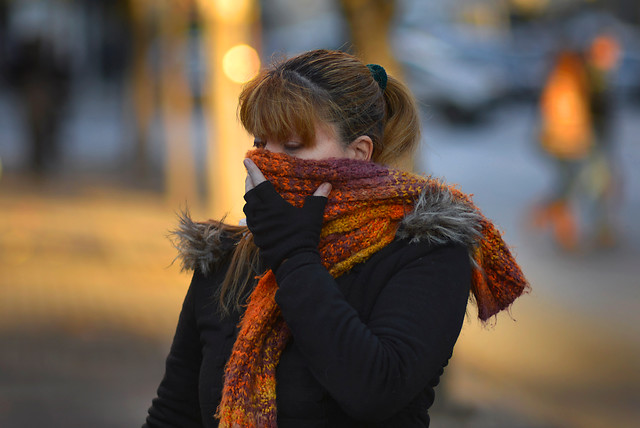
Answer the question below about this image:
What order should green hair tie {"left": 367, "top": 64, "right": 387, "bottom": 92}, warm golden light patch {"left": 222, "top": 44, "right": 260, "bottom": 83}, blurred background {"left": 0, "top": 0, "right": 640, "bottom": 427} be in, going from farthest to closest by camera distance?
1. warm golden light patch {"left": 222, "top": 44, "right": 260, "bottom": 83}
2. blurred background {"left": 0, "top": 0, "right": 640, "bottom": 427}
3. green hair tie {"left": 367, "top": 64, "right": 387, "bottom": 92}

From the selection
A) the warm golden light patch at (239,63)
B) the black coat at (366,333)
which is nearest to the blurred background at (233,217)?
the warm golden light patch at (239,63)

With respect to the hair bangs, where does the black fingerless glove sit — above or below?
below

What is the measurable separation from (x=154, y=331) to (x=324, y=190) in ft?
13.6

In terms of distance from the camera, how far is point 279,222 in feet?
5.52

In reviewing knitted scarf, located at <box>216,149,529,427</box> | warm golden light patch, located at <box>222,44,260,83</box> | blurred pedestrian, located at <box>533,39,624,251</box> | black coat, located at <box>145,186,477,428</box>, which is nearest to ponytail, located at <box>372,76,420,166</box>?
knitted scarf, located at <box>216,149,529,427</box>

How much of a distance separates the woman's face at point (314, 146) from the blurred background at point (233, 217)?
307 millimetres

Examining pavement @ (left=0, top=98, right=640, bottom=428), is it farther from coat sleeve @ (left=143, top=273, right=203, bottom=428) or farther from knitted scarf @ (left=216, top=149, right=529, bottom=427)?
knitted scarf @ (left=216, top=149, right=529, bottom=427)

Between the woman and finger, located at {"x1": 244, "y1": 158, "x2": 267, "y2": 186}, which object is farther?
finger, located at {"x1": 244, "y1": 158, "x2": 267, "y2": 186}

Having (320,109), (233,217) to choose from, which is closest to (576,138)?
(233,217)

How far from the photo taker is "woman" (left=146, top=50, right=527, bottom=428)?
1.61m

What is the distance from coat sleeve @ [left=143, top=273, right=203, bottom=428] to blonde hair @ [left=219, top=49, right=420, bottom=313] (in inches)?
5.7

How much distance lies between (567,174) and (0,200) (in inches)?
271

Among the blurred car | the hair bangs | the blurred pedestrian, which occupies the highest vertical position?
the blurred car

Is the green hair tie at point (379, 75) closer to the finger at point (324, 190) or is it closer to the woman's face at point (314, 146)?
the woman's face at point (314, 146)
